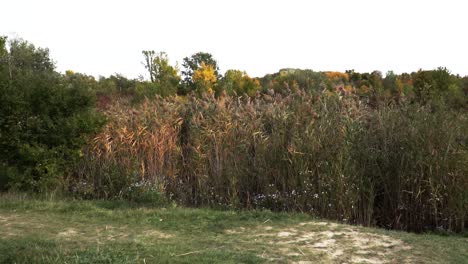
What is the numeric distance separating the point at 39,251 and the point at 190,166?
3796 mm

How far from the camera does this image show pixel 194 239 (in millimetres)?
5328

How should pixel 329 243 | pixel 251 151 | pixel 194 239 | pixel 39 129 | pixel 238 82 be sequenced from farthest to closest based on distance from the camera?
pixel 238 82
pixel 39 129
pixel 251 151
pixel 194 239
pixel 329 243

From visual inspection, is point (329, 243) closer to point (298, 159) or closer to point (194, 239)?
point (194, 239)

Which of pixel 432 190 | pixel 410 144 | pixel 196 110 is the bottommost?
pixel 432 190

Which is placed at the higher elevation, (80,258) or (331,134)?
(331,134)

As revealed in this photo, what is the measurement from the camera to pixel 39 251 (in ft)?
15.1

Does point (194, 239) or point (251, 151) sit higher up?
point (251, 151)

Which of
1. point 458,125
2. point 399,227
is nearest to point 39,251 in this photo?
point 399,227

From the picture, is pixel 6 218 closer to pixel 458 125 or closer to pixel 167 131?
pixel 167 131

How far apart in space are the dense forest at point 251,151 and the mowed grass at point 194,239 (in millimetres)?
810

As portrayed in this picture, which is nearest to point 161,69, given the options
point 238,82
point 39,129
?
point 238,82

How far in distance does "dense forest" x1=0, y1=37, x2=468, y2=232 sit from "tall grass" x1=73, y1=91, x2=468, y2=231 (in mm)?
18

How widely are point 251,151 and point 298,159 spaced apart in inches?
40.2

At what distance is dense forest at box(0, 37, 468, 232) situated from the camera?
6801mm
